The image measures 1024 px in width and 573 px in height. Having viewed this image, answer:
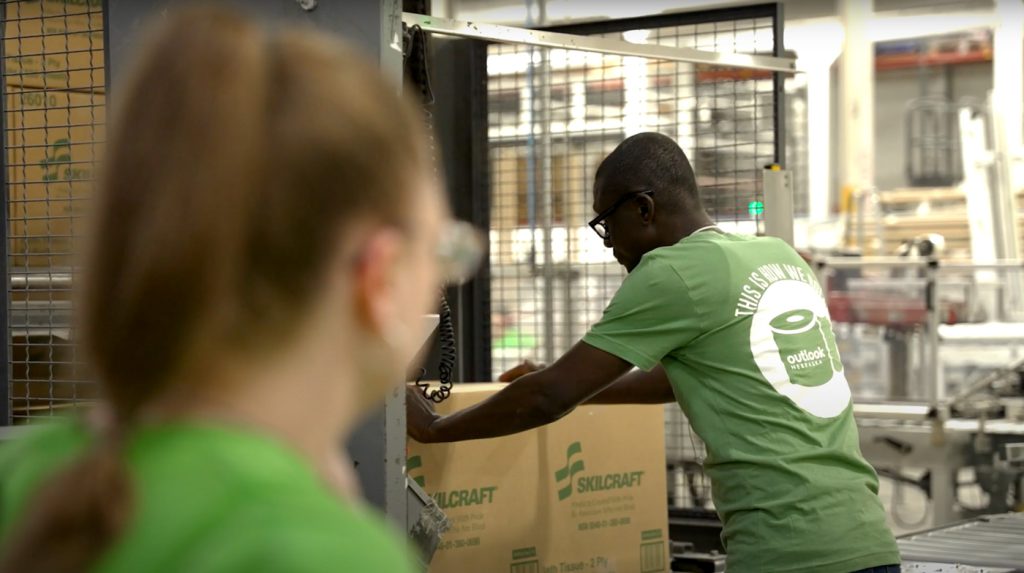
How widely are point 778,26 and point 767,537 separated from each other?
222cm

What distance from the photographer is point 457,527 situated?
10.1 feet

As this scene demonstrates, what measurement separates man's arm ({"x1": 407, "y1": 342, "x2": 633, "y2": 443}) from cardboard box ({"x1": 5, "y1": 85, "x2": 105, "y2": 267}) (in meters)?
1.01

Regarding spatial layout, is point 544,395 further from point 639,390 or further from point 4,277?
point 4,277

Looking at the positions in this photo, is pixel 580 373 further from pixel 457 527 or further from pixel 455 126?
pixel 455 126

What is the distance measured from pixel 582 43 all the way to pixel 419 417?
1.04 meters

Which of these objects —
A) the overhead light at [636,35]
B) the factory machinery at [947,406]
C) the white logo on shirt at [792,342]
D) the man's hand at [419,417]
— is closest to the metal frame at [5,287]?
the man's hand at [419,417]

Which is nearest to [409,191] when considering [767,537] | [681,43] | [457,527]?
[767,537]

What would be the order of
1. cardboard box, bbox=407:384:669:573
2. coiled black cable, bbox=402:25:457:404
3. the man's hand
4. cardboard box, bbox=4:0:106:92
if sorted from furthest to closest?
1. cardboard box, bbox=407:384:669:573
2. cardboard box, bbox=4:0:106:92
3. the man's hand
4. coiled black cable, bbox=402:25:457:404

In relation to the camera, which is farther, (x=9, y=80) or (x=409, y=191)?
(x=9, y=80)

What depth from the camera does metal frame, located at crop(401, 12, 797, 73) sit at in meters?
2.76

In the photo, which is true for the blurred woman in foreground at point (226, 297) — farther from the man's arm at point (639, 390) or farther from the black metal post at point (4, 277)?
the man's arm at point (639, 390)

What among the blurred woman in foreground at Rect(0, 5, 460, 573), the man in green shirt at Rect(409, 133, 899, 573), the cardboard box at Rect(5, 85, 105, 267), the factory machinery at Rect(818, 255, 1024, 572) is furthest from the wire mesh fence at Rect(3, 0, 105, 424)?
the factory machinery at Rect(818, 255, 1024, 572)

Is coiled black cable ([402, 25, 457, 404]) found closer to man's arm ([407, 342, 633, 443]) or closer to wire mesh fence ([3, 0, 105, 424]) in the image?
man's arm ([407, 342, 633, 443])

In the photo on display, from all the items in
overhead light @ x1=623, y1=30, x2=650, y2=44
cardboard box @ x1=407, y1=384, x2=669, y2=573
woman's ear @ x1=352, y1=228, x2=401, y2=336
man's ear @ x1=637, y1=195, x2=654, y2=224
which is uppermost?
overhead light @ x1=623, y1=30, x2=650, y2=44
